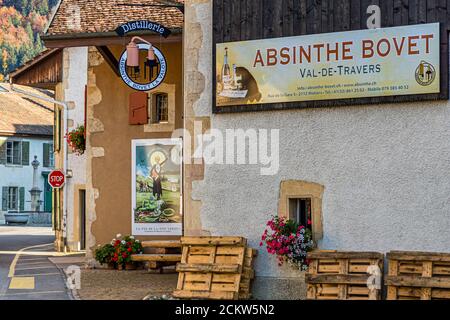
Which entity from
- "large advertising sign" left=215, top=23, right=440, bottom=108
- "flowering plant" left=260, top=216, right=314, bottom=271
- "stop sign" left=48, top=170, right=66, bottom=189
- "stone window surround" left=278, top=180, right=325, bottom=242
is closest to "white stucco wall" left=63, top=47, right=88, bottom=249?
"stop sign" left=48, top=170, right=66, bottom=189

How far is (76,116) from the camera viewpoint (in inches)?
1187

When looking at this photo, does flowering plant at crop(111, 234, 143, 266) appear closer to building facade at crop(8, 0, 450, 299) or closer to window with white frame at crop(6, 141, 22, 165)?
building facade at crop(8, 0, 450, 299)

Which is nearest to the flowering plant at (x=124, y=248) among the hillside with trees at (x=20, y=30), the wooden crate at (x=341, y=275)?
the wooden crate at (x=341, y=275)

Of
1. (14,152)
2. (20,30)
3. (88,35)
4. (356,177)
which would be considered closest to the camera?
(356,177)

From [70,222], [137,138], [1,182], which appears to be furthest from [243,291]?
[1,182]

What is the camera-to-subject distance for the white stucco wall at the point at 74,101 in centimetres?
2988

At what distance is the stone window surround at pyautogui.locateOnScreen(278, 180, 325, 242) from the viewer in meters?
15.4

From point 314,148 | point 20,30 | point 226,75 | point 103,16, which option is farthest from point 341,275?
point 20,30

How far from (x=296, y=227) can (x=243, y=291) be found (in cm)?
123

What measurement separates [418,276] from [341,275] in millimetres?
1112

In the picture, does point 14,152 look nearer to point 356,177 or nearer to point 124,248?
point 124,248

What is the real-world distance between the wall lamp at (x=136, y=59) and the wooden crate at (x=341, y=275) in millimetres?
5233

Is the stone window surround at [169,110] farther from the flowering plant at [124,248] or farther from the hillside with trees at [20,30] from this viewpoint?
the hillside with trees at [20,30]

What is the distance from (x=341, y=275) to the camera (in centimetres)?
1435
